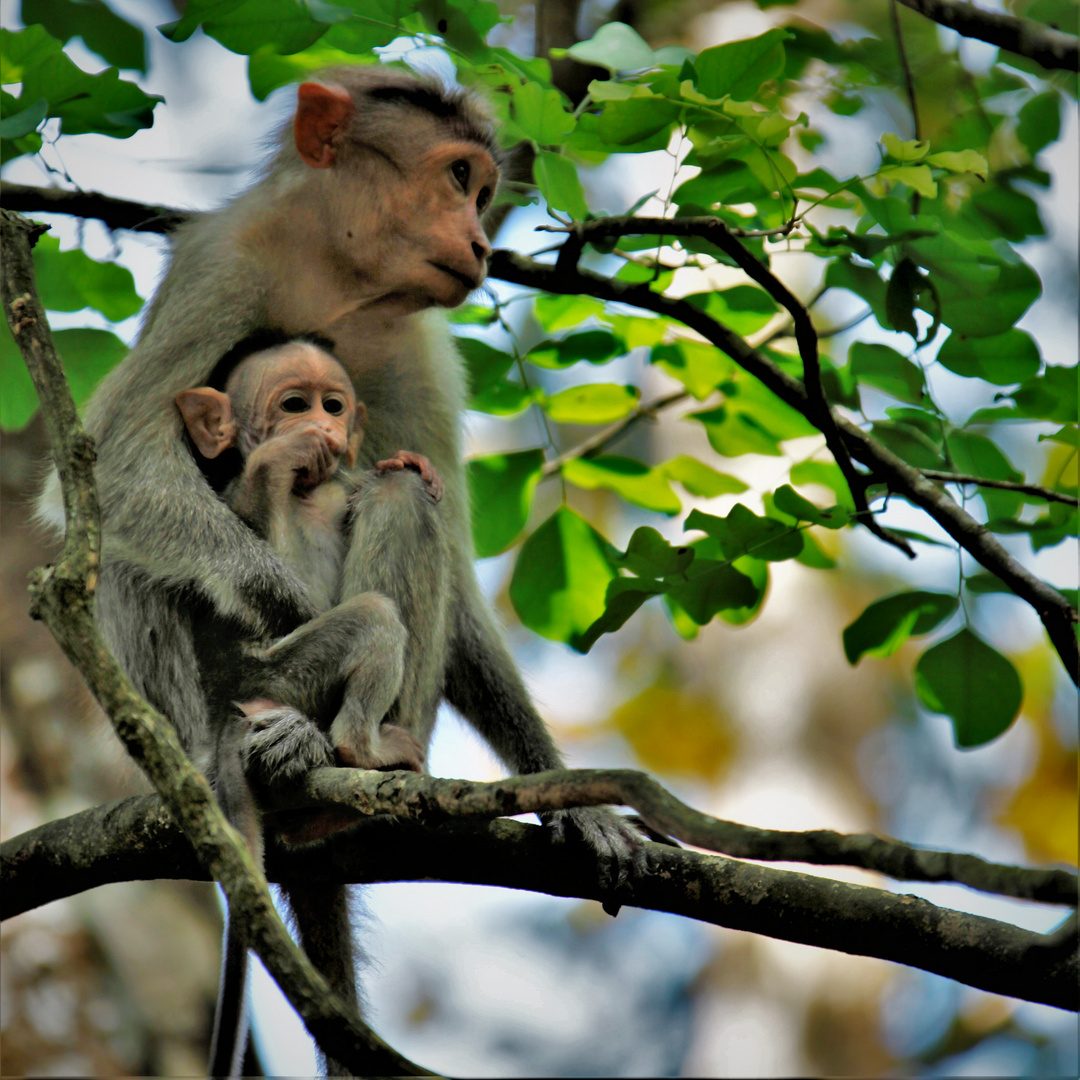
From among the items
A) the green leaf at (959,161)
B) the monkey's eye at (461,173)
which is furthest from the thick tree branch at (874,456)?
the green leaf at (959,161)

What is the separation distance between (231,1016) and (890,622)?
2819mm

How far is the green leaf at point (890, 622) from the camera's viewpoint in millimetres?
4500

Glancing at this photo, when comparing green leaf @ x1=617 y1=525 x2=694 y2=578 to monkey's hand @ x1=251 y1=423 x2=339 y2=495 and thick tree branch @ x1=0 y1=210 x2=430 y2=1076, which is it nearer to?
monkey's hand @ x1=251 y1=423 x2=339 y2=495

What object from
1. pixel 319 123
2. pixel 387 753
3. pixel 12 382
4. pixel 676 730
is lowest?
pixel 676 730

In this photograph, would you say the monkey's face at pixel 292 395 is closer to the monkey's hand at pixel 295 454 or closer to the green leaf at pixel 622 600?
the monkey's hand at pixel 295 454

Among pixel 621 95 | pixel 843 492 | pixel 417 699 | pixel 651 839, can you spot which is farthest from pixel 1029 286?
pixel 417 699

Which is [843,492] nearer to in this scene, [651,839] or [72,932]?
[651,839]

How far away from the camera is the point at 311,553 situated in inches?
173

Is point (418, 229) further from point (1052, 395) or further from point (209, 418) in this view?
point (1052, 395)

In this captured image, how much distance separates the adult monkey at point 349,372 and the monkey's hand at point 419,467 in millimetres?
440

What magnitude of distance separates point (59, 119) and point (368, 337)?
148 cm

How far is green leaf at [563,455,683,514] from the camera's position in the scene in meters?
5.29

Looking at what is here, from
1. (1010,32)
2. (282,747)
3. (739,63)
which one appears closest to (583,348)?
(739,63)

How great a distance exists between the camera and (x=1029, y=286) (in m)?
4.09
